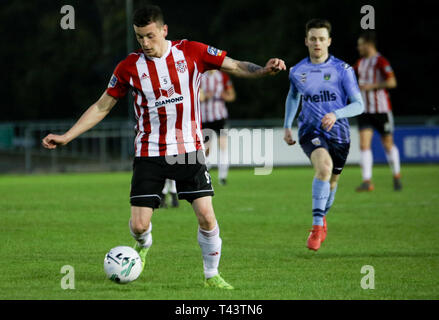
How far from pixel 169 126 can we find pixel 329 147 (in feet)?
10.2

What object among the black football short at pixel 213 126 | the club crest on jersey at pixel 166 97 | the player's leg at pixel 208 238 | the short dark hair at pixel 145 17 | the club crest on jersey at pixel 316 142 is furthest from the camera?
the black football short at pixel 213 126

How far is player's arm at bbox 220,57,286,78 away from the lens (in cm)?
649

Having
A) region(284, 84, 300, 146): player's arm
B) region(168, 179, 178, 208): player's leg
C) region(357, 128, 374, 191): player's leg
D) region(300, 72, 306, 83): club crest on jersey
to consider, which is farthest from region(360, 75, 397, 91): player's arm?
region(300, 72, 306, 83): club crest on jersey

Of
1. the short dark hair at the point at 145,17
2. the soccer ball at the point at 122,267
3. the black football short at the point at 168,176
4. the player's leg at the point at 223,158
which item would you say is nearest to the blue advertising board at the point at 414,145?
the player's leg at the point at 223,158

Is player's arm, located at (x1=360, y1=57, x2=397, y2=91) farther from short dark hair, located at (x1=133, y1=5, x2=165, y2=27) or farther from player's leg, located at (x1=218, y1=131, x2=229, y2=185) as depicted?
short dark hair, located at (x1=133, y1=5, x2=165, y2=27)

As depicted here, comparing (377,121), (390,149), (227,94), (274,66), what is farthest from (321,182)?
(227,94)

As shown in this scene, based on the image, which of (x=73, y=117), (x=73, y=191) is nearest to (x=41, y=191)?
(x=73, y=191)

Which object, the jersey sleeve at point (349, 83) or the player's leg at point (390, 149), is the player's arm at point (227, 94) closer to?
the player's leg at point (390, 149)

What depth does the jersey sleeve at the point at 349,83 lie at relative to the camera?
9312 mm

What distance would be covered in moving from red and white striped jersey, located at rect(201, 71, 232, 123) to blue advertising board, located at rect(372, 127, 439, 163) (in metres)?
8.11

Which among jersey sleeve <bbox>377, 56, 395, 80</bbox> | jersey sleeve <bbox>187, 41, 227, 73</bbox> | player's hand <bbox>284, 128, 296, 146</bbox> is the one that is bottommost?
player's hand <bbox>284, 128, 296, 146</bbox>

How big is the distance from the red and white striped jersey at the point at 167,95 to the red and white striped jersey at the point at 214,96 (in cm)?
1029

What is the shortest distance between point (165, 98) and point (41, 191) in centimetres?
1076

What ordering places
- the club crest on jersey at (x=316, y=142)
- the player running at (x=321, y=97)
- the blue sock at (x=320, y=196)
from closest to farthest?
the blue sock at (x=320, y=196) < the player running at (x=321, y=97) < the club crest on jersey at (x=316, y=142)
